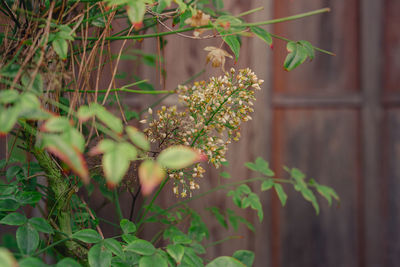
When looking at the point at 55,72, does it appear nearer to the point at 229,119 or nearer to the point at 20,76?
the point at 20,76

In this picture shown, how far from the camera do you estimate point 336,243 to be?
1531mm

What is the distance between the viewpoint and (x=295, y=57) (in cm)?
64

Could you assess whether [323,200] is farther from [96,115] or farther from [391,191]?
[96,115]

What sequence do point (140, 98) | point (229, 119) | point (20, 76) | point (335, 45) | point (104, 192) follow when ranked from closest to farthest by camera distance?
point (20, 76)
point (229, 119)
point (104, 192)
point (140, 98)
point (335, 45)

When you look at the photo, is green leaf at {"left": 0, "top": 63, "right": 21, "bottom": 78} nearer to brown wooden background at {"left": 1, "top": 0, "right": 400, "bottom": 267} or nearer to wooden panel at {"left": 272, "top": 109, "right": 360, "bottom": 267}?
brown wooden background at {"left": 1, "top": 0, "right": 400, "bottom": 267}

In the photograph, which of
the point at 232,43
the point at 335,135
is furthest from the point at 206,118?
the point at 335,135

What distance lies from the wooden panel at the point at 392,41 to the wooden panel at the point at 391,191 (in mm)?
129

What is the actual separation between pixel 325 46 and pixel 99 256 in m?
1.32

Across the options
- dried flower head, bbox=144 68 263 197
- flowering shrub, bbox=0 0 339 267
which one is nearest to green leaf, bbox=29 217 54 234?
flowering shrub, bbox=0 0 339 267

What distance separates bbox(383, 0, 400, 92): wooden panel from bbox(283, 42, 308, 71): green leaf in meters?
1.05

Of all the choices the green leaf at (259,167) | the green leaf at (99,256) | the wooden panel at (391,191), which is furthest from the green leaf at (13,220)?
the wooden panel at (391,191)

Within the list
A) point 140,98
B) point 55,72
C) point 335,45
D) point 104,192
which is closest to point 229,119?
point 55,72

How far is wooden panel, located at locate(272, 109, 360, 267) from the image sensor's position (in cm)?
153

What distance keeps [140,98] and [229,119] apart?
31.9 inches
